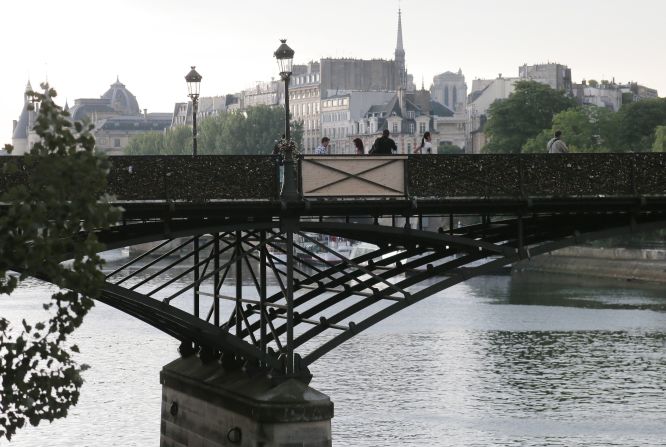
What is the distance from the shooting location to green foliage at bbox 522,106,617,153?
367 feet

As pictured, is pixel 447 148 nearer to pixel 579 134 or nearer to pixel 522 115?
pixel 522 115

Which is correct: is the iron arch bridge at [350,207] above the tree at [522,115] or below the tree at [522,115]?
below

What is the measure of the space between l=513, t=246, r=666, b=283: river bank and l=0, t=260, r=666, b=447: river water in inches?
551

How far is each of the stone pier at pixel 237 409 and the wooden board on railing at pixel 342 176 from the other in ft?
10.00

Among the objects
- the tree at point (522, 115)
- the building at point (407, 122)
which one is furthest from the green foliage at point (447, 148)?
the tree at point (522, 115)

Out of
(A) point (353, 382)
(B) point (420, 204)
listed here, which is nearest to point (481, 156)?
(B) point (420, 204)

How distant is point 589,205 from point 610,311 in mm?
41333

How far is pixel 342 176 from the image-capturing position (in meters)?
27.3

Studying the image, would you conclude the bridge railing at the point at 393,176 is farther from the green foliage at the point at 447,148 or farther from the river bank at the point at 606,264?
the green foliage at the point at 447,148

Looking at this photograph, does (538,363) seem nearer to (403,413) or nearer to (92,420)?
(403,413)

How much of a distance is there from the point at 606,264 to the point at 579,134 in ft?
73.5

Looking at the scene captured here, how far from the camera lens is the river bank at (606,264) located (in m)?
88.8

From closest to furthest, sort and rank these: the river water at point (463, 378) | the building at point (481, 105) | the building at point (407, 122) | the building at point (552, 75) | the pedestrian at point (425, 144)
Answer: the pedestrian at point (425, 144) < the river water at point (463, 378) < the building at point (481, 105) < the building at point (407, 122) < the building at point (552, 75)

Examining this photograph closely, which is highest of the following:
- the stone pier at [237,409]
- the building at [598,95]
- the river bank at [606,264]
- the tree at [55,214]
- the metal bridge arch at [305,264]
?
the building at [598,95]
